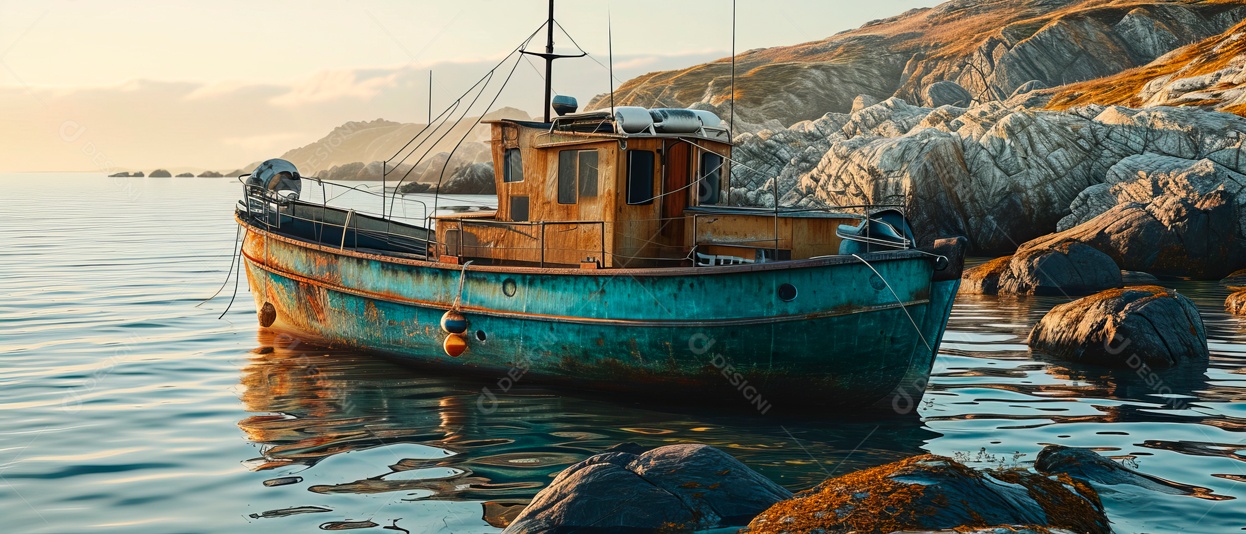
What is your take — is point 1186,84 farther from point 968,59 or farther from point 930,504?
point 968,59

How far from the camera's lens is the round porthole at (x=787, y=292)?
1137cm

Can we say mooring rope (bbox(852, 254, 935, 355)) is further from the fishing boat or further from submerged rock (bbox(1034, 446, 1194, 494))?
submerged rock (bbox(1034, 446, 1194, 494))

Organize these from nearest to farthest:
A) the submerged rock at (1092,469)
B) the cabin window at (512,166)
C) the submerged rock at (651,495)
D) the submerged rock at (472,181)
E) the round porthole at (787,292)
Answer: the submerged rock at (651,495) < the submerged rock at (1092,469) < the round porthole at (787,292) < the cabin window at (512,166) < the submerged rock at (472,181)

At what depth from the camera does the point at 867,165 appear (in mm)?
34594

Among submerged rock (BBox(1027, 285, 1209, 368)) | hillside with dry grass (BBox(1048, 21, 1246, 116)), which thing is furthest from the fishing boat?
hillside with dry grass (BBox(1048, 21, 1246, 116))

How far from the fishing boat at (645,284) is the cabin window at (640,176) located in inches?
0.8

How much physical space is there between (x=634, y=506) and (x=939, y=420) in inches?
227

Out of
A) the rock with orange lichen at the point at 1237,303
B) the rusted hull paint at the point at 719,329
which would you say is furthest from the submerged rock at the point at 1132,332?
the rock with orange lichen at the point at 1237,303

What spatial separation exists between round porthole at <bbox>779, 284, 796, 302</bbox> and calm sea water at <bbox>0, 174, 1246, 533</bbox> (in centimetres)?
142

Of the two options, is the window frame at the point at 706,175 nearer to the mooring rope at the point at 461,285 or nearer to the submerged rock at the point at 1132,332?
the mooring rope at the point at 461,285

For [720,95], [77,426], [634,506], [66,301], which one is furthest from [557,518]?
[720,95]

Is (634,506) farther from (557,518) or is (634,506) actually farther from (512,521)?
(512,521)

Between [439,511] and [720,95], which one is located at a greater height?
[720,95]

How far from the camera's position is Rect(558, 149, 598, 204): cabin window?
1355 centimetres
